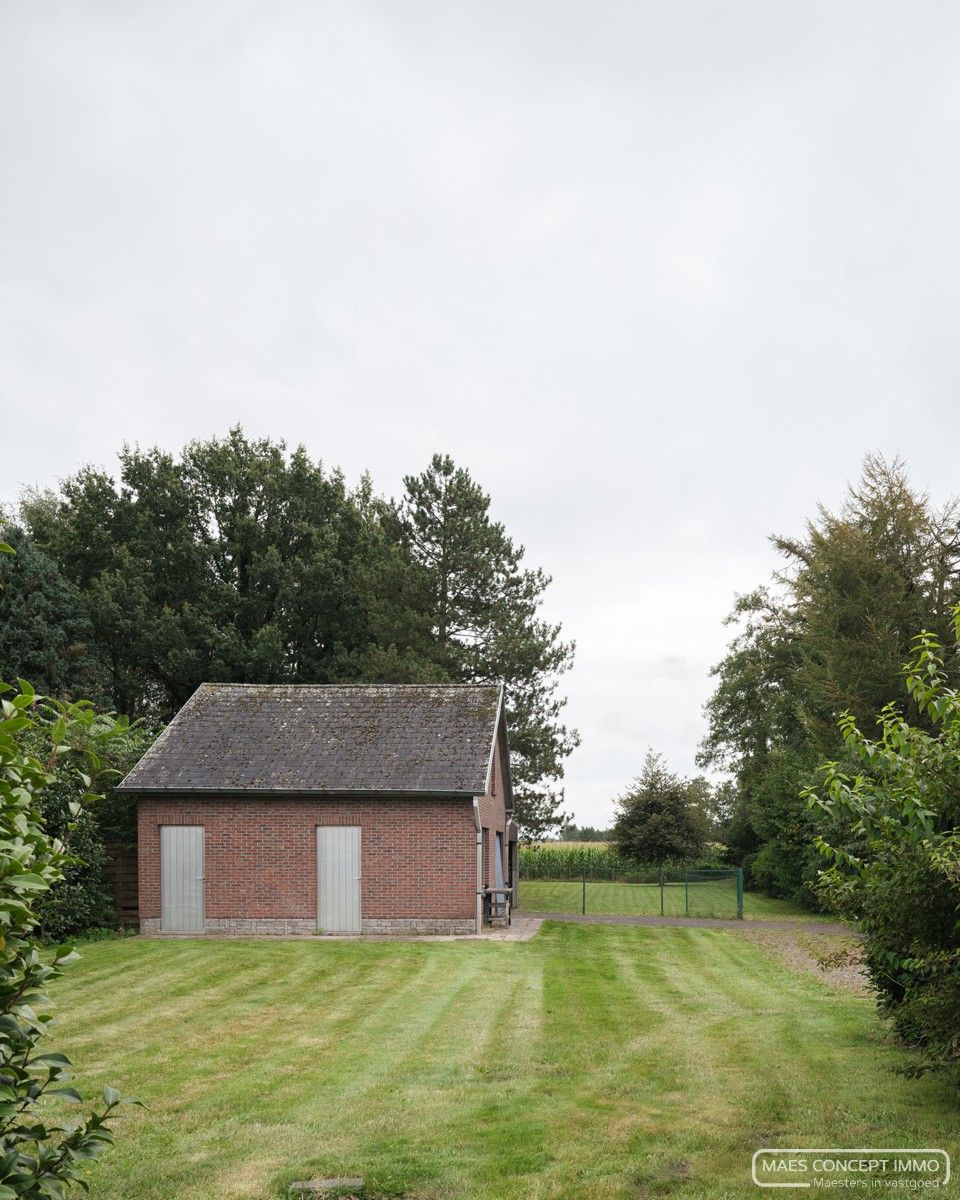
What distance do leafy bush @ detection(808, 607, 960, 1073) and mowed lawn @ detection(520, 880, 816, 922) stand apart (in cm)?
2196

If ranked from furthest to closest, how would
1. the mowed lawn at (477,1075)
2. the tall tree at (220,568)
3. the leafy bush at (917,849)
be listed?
the tall tree at (220,568) → the mowed lawn at (477,1075) → the leafy bush at (917,849)

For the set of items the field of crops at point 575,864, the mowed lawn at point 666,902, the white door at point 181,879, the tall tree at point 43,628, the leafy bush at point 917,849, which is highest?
the tall tree at point 43,628

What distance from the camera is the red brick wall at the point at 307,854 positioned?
23.6 metres

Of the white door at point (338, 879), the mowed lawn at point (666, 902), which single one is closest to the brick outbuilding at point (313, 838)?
the white door at point (338, 879)

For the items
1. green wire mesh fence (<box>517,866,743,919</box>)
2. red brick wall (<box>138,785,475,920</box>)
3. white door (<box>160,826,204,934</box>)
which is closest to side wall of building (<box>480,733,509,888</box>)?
red brick wall (<box>138,785,475,920</box>)

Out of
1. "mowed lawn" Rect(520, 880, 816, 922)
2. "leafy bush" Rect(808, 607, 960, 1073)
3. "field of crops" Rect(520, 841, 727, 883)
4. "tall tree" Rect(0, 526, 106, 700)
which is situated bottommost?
"field of crops" Rect(520, 841, 727, 883)

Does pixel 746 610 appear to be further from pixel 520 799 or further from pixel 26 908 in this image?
pixel 26 908

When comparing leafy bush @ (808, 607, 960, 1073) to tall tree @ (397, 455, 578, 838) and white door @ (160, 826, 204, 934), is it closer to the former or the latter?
white door @ (160, 826, 204, 934)

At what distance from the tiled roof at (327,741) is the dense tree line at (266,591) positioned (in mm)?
10112

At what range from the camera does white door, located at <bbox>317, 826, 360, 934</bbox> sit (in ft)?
77.6

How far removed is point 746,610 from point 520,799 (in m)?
17.8

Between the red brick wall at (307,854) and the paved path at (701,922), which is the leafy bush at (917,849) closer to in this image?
the red brick wall at (307,854)

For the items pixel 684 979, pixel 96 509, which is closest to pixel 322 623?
pixel 96 509

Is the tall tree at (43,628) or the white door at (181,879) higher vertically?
the tall tree at (43,628)
